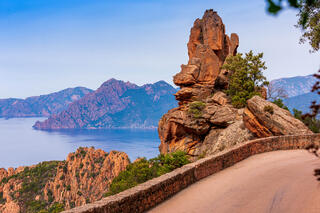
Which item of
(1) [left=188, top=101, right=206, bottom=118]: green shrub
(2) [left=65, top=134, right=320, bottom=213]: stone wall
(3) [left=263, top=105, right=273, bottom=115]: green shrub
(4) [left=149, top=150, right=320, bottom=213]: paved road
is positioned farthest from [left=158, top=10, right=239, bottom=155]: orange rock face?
(4) [left=149, top=150, right=320, bottom=213]: paved road

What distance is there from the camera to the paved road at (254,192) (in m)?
8.39

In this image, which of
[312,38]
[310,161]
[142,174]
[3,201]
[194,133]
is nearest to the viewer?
[310,161]

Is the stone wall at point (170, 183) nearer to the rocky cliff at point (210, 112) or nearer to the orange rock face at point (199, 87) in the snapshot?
the rocky cliff at point (210, 112)

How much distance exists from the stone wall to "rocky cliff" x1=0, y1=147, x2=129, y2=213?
70534mm

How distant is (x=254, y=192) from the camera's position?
32.0 feet

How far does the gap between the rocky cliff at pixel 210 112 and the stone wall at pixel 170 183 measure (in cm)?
675

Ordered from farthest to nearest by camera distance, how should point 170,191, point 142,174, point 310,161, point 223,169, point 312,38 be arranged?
1. point 142,174
2. point 312,38
3. point 310,161
4. point 223,169
5. point 170,191

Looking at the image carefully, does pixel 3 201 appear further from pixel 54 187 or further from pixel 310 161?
pixel 310 161

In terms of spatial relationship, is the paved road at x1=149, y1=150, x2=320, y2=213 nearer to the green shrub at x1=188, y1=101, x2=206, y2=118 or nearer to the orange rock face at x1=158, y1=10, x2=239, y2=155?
the orange rock face at x1=158, y1=10, x2=239, y2=155

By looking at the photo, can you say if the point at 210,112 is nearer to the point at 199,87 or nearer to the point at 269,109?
the point at 199,87

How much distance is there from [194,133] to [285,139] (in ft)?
69.2

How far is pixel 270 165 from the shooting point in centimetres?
1388

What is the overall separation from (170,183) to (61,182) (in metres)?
92.8

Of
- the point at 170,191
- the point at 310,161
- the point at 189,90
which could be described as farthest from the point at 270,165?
the point at 189,90
